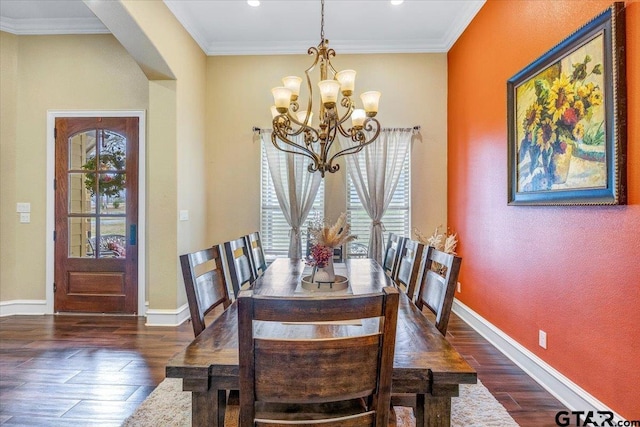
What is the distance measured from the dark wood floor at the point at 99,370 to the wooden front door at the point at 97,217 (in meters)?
0.30

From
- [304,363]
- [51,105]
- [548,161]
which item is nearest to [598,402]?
[548,161]

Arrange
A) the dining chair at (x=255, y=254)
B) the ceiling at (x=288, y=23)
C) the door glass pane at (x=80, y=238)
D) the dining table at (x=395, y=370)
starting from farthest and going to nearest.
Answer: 1. the door glass pane at (x=80, y=238)
2. the ceiling at (x=288, y=23)
3. the dining chair at (x=255, y=254)
4. the dining table at (x=395, y=370)

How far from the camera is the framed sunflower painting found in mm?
1897

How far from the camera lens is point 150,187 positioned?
3.86m

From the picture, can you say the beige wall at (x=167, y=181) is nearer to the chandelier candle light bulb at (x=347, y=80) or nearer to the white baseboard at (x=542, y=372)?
the chandelier candle light bulb at (x=347, y=80)

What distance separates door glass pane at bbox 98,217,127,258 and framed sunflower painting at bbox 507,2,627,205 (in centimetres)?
411

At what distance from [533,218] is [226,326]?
7.81ft

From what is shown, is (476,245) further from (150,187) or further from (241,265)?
(150,187)

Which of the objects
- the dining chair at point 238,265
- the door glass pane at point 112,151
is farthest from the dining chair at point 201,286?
the door glass pane at point 112,151

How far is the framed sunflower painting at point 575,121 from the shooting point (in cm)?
190

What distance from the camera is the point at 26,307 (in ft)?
14.0

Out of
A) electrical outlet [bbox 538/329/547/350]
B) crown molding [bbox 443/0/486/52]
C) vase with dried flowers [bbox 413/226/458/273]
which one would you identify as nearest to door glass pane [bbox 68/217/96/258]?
vase with dried flowers [bbox 413/226/458/273]

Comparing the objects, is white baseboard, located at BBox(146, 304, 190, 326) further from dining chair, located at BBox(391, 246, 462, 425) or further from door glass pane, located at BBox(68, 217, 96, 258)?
dining chair, located at BBox(391, 246, 462, 425)

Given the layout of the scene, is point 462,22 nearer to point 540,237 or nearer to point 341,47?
point 341,47
